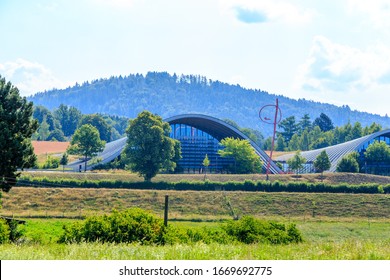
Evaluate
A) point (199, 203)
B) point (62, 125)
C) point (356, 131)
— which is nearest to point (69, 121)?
point (62, 125)

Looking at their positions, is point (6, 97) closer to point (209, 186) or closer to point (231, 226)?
point (231, 226)

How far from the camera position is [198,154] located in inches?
3713

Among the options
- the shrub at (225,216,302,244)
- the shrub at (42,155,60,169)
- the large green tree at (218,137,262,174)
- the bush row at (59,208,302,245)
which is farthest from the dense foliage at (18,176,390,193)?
the bush row at (59,208,302,245)

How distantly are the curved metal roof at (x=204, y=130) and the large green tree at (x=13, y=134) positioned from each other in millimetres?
49245

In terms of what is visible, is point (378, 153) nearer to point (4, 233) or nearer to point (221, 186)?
point (221, 186)

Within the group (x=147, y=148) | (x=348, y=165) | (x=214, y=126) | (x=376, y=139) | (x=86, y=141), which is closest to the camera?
(x=147, y=148)

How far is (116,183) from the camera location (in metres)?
61.6

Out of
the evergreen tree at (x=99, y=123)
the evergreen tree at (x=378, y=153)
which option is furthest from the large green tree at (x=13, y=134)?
the evergreen tree at (x=99, y=123)

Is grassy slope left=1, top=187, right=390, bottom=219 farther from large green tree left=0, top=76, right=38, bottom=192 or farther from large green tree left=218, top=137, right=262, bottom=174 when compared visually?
large green tree left=218, top=137, right=262, bottom=174

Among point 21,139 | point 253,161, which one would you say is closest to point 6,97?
point 21,139

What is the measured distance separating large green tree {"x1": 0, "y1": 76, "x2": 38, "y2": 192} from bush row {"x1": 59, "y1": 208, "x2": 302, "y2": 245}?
38.0ft

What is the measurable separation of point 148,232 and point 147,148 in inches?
1745

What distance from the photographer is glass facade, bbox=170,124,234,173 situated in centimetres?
9206

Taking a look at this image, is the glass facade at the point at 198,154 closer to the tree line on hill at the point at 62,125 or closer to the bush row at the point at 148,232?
the tree line on hill at the point at 62,125
